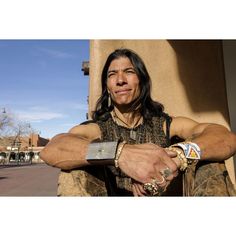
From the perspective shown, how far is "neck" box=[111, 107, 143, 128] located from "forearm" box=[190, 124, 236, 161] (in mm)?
511

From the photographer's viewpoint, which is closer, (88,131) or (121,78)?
(88,131)

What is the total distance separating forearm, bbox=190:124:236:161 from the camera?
1.24m

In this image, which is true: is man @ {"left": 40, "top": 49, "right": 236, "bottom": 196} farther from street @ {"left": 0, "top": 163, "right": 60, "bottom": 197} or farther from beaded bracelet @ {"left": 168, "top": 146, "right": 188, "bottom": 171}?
street @ {"left": 0, "top": 163, "right": 60, "bottom": 197}

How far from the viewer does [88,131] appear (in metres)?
1.59

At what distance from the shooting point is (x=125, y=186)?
1548 mm

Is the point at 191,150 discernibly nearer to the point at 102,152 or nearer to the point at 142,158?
the point at 142,158

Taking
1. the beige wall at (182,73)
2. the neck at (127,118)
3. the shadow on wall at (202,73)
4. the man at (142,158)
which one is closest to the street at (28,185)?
the beige wall at (182,73)

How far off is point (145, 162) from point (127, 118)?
0.67m

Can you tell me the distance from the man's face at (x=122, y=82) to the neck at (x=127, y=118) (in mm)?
58

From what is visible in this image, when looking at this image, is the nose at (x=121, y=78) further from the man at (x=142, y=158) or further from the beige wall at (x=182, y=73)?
the beige wall at (x=182, y=73)

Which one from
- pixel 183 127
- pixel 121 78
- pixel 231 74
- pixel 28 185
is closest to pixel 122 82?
pixel 121 78

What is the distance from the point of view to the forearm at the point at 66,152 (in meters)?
1.19

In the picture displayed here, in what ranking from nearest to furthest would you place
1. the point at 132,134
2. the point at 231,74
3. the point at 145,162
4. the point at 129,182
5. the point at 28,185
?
the point at 145,162, the point at 129,182, the point at 132,134, the point at 231,74, the point at 28,185
